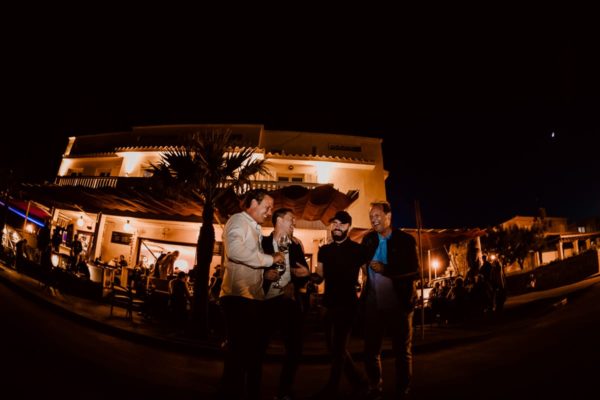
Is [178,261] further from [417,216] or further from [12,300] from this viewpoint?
[417,216]

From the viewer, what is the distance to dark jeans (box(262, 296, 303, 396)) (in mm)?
2781

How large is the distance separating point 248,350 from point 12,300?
317 inches

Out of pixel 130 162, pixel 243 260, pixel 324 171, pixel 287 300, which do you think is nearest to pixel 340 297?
pixel 287 300

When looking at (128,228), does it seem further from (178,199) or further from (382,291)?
(382,291)

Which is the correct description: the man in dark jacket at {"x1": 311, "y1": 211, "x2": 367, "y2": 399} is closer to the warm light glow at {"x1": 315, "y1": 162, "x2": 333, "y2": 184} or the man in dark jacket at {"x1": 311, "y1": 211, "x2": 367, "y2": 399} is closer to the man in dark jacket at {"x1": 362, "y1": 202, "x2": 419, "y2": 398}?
the man in dark jacket at {"x1": 362, "y1": 202, "x2": 419, "y2": 398}

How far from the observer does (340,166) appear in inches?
643

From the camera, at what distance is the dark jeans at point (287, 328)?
2.78 m

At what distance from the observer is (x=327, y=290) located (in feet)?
10.7

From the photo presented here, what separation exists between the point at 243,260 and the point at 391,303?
170 cm

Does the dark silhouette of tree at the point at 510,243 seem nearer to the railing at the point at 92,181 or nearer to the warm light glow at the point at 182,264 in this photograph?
the warm light glow at the point at 182,264

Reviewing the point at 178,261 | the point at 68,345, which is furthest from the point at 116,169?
the point at 68,345

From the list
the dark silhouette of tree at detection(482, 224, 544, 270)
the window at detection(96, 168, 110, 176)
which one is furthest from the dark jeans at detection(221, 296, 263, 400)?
the dark silhouette of tree at detection(482, 224, 544, 270)

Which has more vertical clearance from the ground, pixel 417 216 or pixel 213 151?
pixel 213 151

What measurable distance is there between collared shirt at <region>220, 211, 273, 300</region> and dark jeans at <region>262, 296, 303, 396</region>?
0.38m
